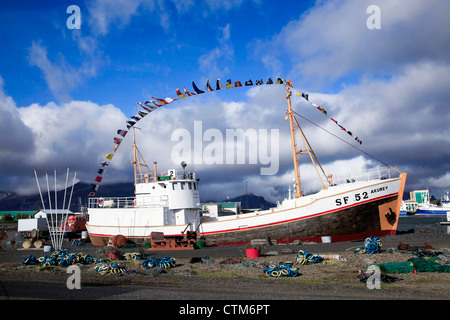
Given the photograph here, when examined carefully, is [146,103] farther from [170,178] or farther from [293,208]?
[293,208]

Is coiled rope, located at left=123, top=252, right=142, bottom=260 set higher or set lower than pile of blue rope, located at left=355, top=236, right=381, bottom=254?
lower

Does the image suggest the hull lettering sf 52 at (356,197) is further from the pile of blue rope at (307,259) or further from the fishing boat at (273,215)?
the pile of blue rope at (307,259)

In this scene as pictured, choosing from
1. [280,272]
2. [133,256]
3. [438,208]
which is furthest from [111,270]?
[438,208]

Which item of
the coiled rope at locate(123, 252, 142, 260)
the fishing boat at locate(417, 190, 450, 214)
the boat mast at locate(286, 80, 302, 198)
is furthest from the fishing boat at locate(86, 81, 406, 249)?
the fishing boat at locate(417, 190, 450, 214)

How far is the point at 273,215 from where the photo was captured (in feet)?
92.8

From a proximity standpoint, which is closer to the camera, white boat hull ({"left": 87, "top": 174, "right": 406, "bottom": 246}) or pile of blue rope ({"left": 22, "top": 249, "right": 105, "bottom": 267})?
pile of blue rope ({"left": 22, "top": 249, "right": 105, "bottom": 267})

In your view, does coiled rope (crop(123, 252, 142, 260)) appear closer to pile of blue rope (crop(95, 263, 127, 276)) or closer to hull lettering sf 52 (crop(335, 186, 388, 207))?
pile of blue rope (crop(95, 263, 127, 276))

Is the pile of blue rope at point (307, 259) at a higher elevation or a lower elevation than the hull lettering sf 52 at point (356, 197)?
lower

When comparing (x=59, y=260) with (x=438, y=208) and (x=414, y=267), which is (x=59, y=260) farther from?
(x=438, y=208)

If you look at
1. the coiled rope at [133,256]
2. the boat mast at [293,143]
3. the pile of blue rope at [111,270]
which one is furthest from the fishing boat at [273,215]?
the pile of blue rope at [111,270]

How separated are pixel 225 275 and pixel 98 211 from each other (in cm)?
2359

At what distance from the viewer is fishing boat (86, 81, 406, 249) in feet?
89.2

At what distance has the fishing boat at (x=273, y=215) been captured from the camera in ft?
89.2
